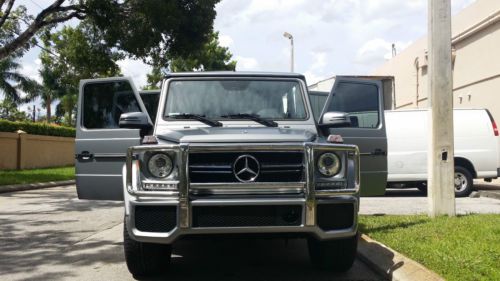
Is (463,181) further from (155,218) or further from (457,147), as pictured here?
(155,218)

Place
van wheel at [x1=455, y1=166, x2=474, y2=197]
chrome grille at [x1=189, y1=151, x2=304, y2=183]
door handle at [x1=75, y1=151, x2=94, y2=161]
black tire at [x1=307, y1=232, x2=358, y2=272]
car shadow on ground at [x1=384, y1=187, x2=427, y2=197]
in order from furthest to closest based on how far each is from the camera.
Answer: car shadow on ground at [x1=384, y1=187, x2=427, y2=197], van wheel at [x1=455, y1=166, x2=474, y2=197], door handle at [x1=75, y1=151, x2=94, y2=161], black tire at [x1=307, y1=232, x2=358, y2=272], chrome grille at [x1=189, y1=151, x2=304, y2=183]

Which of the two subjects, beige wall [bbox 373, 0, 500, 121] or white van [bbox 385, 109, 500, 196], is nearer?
white van [bbox 385, 109, 500, 196]

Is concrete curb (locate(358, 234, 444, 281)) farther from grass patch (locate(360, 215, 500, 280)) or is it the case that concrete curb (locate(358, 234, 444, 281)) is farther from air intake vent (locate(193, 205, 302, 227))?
air intake vent (locate(193, 205, 302, 227))

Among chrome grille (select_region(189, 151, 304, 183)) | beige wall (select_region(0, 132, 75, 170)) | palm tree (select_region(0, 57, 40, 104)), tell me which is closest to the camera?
chrome grille (select_region(189, 151, 304, 183))

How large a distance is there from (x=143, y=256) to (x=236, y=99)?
188cm

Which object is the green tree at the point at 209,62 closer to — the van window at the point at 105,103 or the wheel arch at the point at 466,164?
the wheel arch at the point at 466,164

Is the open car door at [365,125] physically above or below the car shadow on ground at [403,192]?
above

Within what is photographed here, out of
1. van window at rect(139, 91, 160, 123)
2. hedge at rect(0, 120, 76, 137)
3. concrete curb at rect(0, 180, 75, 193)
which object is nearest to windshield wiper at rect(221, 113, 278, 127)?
van window at rect(139, 91, 160, 123)

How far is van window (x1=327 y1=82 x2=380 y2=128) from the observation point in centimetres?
653

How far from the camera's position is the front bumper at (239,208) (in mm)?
4250

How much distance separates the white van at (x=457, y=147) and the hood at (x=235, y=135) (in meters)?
8.10

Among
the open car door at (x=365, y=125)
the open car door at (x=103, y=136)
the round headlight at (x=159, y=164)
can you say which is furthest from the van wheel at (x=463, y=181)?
the round headlight at (x=159, y=164)

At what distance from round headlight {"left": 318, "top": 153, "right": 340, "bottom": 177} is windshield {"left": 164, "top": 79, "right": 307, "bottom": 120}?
3.86 feet

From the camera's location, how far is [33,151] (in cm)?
2709
